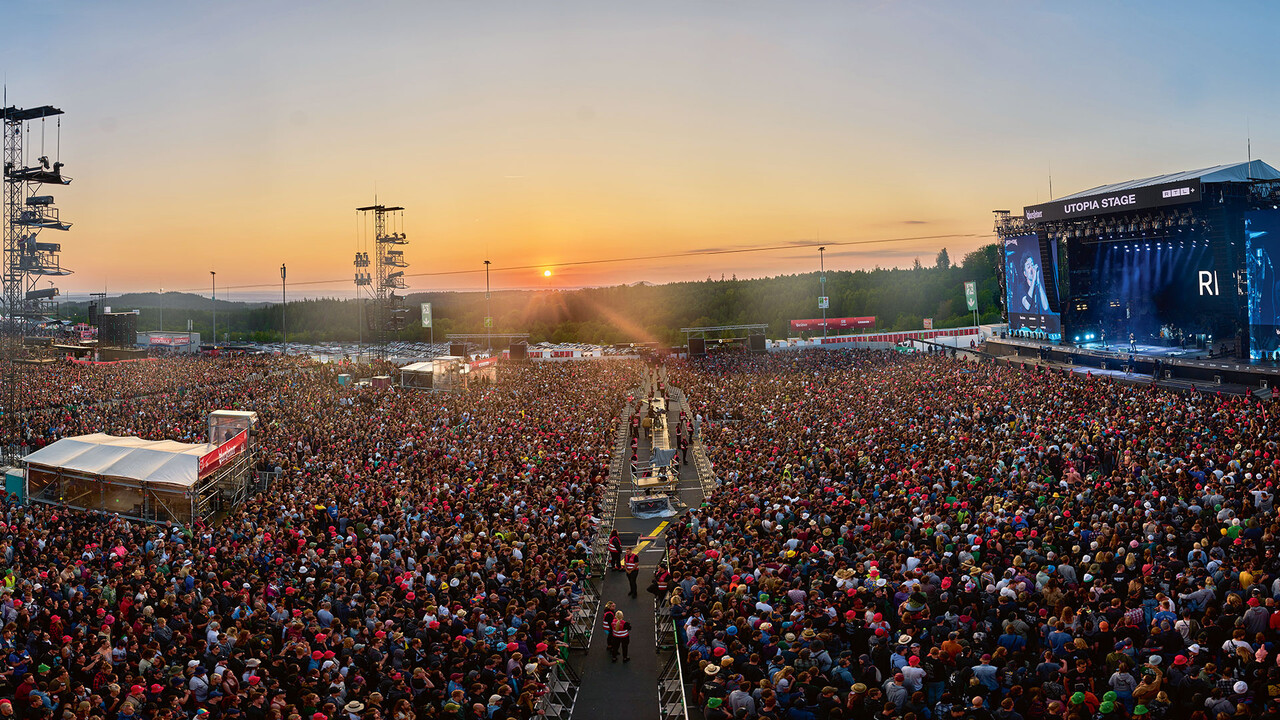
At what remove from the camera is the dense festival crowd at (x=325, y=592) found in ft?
27.2

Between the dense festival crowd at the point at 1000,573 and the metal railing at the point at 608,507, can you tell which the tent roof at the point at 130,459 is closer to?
the metal railing at the point at 608,507

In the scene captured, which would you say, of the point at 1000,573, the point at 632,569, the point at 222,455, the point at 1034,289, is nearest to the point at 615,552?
the point at 632,569

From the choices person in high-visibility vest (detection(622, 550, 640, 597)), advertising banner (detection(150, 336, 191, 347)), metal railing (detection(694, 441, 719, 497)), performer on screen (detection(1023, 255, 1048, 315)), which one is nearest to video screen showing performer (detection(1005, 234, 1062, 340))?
performer on screen (detection(1023, 255, 1048, 315))

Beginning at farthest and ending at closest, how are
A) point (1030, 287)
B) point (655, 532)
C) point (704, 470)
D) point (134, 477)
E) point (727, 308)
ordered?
point (727, 308)
point (1030, 287)
point (704, 470)
point (655, 532)
point (134, 477)

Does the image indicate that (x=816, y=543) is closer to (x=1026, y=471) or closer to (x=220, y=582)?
(x=1026, y=471)

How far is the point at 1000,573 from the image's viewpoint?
1056cm

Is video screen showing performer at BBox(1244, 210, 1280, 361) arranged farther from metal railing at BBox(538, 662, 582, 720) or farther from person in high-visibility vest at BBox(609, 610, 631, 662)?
metal railing at BBox(538, 662, 582, 720)

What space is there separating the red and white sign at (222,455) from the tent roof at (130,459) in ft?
0.35

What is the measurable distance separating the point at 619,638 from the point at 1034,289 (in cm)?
3297

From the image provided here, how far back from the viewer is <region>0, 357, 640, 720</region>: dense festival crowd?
326 inches

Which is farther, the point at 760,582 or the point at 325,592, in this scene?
the point at 325,592

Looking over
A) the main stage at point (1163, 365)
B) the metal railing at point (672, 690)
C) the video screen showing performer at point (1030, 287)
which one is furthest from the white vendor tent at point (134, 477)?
the video screen showing performer at point (1030, 287)

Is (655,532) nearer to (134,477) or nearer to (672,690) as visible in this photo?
(672,690)

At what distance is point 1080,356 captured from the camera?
106 feet
